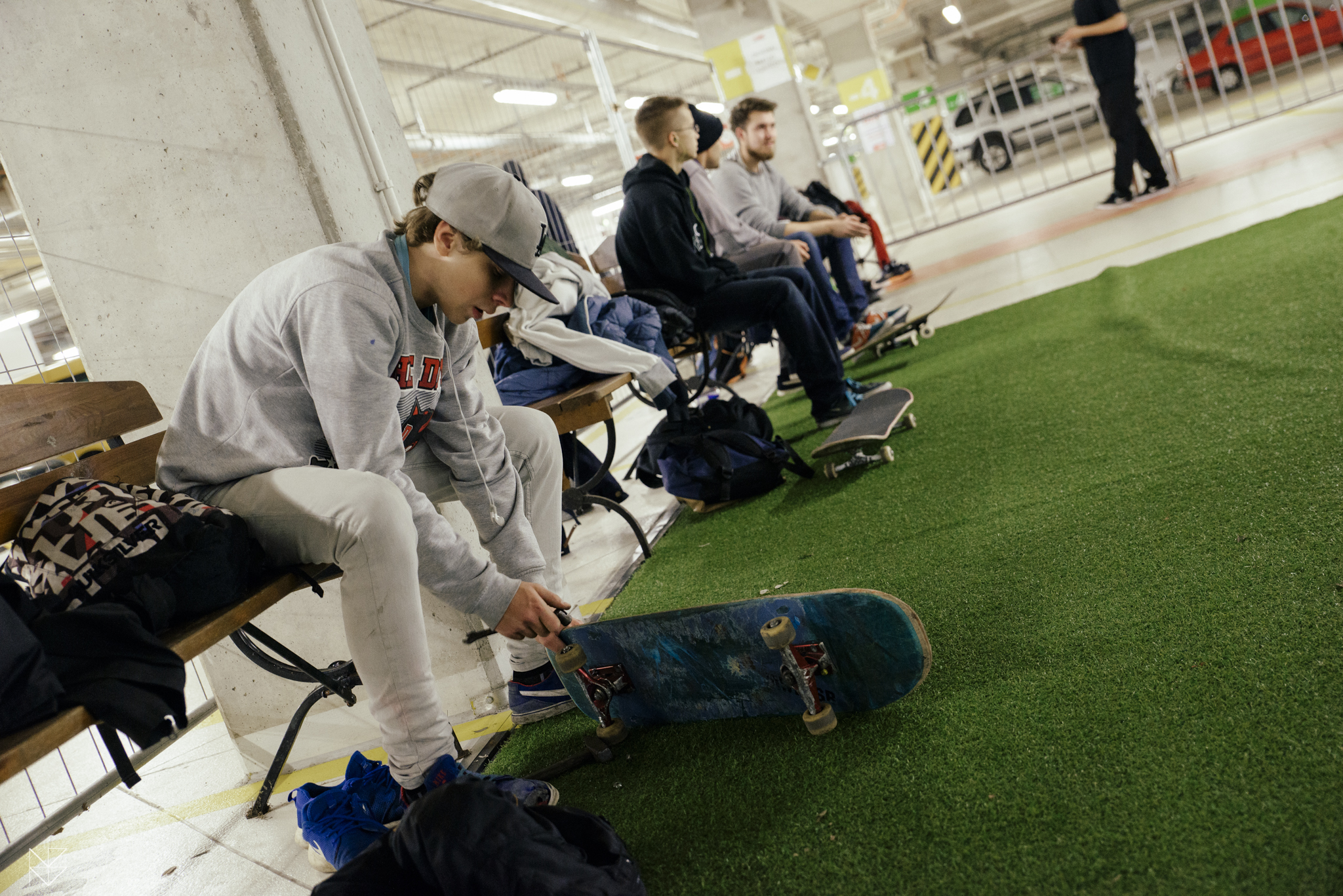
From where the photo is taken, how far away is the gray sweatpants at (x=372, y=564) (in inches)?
62.4

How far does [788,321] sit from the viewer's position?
3.70 meters

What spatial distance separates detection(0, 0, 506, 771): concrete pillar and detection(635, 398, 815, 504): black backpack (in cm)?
143

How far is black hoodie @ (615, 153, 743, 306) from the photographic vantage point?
3691 mm

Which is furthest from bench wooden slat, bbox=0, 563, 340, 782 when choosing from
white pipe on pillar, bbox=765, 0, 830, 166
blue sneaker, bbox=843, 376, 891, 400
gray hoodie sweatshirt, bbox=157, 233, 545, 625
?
white pipe on pillar, bbox=765, 0, 830, 166

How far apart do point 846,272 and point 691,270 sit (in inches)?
91.1

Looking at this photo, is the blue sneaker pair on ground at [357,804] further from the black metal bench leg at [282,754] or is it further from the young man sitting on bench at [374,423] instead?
the black metal bench leg at [282,754]

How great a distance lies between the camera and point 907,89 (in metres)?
30.5

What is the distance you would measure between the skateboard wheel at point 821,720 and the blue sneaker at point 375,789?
84 cm

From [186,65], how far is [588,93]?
9.71m

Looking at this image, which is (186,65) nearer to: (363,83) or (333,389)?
Answer: (363,83)

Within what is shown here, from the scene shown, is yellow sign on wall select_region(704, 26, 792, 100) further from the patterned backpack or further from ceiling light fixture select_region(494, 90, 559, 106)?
the patterned backpack

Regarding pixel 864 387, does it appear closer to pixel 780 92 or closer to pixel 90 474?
pixel 90 474

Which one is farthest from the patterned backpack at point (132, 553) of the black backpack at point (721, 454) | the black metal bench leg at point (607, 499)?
the black backpack at point (721, 454)

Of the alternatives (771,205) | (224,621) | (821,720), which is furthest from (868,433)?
(771,205)
